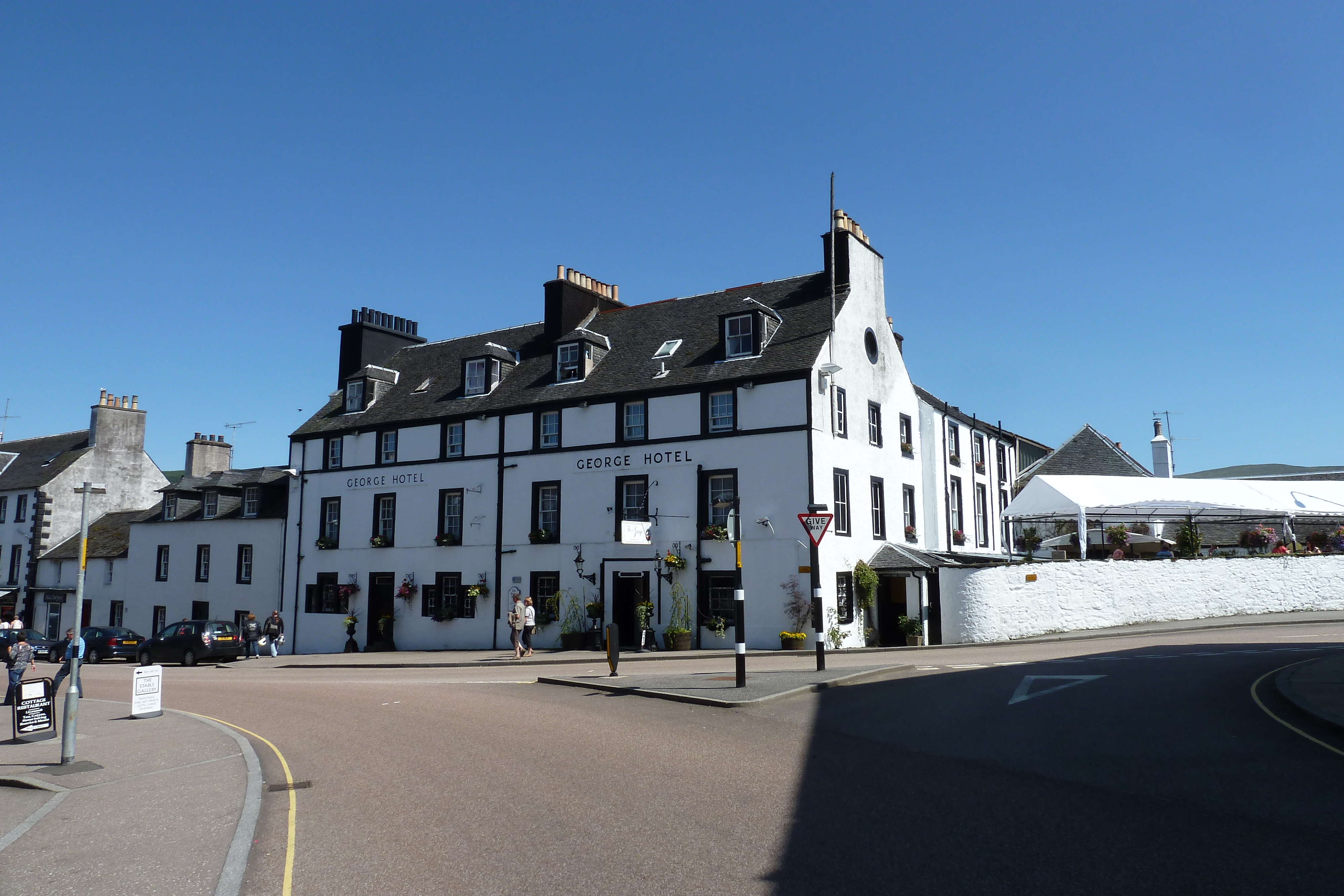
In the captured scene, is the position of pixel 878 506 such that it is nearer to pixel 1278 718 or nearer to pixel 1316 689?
pixel 1316 689

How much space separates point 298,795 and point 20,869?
7.95ft

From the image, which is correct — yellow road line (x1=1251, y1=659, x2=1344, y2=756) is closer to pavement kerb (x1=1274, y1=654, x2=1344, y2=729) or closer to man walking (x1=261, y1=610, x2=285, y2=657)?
pavement kerb (x1=1274, y1=654, x2=1344, y2=729)

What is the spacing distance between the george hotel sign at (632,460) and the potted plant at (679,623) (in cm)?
381

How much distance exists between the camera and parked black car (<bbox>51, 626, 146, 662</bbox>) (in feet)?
118

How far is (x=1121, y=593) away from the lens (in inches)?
1162

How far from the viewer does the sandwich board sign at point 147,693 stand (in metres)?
16.8

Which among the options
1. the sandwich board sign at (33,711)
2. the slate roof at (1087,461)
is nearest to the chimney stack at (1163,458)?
the slate roof at (1087,461)

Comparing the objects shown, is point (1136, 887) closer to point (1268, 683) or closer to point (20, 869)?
point (20, 869)

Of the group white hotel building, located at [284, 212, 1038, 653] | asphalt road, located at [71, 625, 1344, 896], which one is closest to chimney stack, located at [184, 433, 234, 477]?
white hotel building, located at [284, 212, 1038, 653]

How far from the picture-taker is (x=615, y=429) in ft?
101

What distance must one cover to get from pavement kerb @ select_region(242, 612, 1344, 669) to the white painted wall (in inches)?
328

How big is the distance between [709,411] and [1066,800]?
21.8 metres

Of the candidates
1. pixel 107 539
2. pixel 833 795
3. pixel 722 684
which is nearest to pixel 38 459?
pixel 107 539

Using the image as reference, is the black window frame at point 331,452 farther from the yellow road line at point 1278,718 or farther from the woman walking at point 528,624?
the yellow road line at point 1278,718
